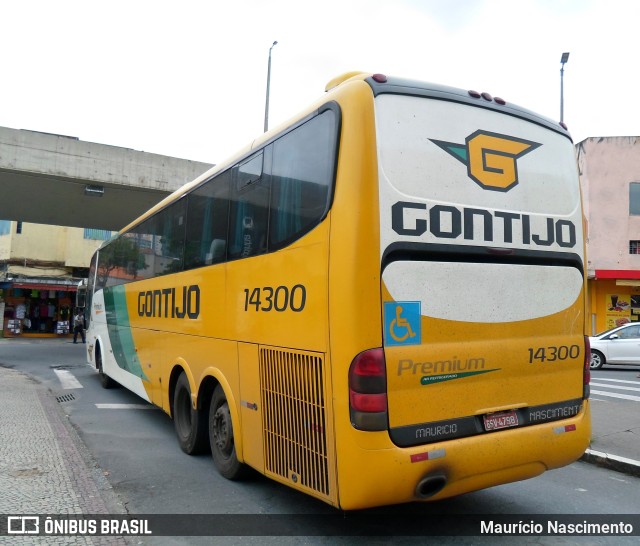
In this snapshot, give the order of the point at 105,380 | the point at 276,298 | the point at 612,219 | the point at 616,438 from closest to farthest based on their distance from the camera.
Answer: the point at 276,298, the point at 616,438, the point at 105,380, the point at 612,219

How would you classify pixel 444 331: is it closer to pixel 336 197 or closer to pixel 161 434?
pixel 336 197

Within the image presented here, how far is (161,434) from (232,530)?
12.6ft

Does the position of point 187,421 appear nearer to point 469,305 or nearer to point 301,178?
point 301,178

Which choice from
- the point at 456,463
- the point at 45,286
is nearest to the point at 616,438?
the point at 456,463

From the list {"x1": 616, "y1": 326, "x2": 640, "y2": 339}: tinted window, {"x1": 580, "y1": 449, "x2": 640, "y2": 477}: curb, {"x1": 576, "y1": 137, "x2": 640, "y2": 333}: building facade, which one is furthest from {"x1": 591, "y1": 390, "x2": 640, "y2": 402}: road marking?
{"x1": 576, "y1": 137, "x2": 640, "y2": 333}: building facade

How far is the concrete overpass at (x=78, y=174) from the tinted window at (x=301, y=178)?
12.4m

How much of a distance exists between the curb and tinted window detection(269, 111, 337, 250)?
16.0 ft

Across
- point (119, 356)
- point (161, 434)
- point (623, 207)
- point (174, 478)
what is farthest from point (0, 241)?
point (623, 207)

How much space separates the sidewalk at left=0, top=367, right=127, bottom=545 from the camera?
15.1ft

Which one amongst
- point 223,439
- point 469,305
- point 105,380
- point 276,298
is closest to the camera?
point 469,305

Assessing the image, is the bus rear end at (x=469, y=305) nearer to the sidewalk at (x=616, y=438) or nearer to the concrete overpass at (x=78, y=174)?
the sidewalk at (x=616, y=438)

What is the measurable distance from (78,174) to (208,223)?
10.9 meters

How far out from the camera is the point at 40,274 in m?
32.8

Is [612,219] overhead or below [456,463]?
overhead
